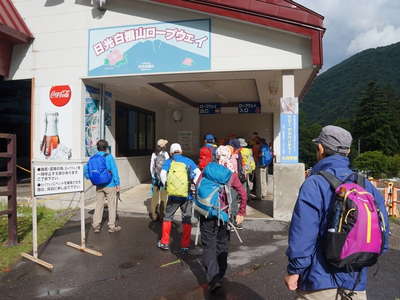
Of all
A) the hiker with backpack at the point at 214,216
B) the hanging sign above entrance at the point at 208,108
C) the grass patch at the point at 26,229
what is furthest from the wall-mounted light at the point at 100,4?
the hanging sign above entrance at the point at 208,108

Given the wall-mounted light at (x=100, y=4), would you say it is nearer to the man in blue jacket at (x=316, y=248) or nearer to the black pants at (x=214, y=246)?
the black pants at (x=214, y=246)

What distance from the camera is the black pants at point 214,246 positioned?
3.79m

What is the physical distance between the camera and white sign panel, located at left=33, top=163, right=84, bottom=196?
15.9ft

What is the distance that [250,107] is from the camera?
13.4m

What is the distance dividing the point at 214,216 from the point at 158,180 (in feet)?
9.73

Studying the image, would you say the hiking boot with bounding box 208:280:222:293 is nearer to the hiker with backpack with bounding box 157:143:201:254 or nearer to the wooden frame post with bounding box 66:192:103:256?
the hiker with backpack with bounding box 157:143:201:254

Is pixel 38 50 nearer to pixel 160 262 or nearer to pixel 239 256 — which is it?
pixel 160 262

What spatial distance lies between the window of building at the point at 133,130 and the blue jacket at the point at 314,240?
873 centimetres

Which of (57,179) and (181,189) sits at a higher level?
(57,179)

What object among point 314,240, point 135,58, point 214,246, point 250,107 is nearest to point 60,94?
point 135,58

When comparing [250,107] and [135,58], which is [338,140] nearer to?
[135,58]

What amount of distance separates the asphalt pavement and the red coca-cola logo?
3.66 metres

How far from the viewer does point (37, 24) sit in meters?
8.51

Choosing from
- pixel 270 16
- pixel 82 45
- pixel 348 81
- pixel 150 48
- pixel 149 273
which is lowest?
pixel 149 273
